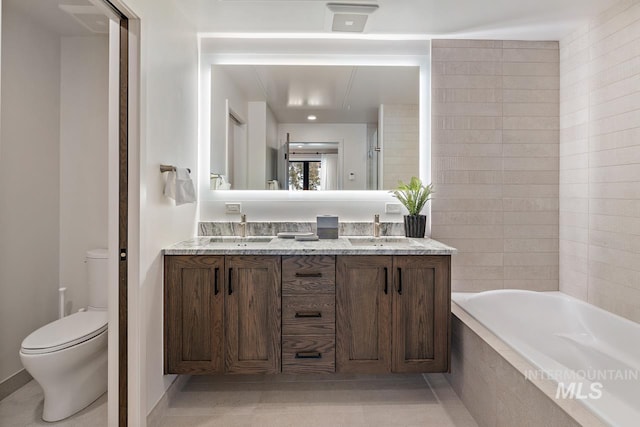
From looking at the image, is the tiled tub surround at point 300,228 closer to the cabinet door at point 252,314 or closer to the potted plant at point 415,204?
the potted plant at point 415,204

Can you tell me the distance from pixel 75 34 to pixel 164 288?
1781 mm

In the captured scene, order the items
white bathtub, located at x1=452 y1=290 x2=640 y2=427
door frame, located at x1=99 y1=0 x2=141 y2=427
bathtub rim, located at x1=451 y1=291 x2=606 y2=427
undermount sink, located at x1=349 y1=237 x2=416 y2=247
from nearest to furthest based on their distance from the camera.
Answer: bathtub rim, located at x1=451 y1=291 x2=606 y2=427 < white bathtub, located at x1=452 y1=290 x2=640 y2=427 < door frame, located at x1=99 y1=0 x2=141 y2=427 < undermount sink, located at x1=349 y1=237 x2=416 y2=247

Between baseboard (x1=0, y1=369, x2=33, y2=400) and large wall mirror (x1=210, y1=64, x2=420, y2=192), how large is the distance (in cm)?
164

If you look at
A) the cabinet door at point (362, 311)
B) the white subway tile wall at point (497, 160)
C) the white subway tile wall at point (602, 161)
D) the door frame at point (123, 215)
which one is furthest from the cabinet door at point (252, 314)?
the white subway tile wall at point (602, 161)

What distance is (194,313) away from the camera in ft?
6.49

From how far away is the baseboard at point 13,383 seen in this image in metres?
1.91

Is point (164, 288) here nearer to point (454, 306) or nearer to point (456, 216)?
point (454, 306)

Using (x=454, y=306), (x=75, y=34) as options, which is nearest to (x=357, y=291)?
(x=454, y=306)

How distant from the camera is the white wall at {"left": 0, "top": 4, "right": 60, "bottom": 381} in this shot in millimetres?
1838

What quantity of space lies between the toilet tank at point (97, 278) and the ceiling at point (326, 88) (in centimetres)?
157

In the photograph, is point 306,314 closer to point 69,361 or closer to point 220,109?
point 69,361

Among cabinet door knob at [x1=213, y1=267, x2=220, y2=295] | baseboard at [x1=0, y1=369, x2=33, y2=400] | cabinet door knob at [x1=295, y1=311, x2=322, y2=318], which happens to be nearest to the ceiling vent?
cabinet door knob at [x1=213, y1=267, x2=220, y2=295]

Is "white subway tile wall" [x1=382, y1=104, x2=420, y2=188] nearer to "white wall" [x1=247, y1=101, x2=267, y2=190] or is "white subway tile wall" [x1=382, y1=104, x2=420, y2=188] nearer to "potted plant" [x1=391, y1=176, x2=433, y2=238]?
"potted plant" [x1=391, y1=176, x2=433, y2=238]

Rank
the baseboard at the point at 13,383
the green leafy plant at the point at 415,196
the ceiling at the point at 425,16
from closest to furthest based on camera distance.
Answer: the baseboard at the point at 13,383 → the ceiling at the point at 425,16 → the green leafy plant at the point at 415,196
